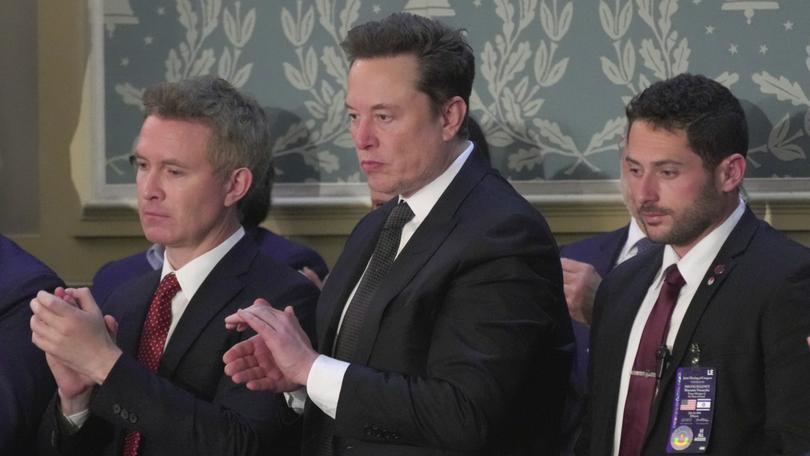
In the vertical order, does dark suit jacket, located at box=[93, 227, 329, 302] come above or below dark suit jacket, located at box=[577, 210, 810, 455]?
below

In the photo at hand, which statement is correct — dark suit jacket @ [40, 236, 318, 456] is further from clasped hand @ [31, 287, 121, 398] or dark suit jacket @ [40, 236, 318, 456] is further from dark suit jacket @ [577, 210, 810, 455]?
dark suit jacket @ [577, 210, 810, 455]

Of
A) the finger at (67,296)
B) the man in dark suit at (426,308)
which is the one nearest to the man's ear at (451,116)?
the man in dark suit at (426,308)

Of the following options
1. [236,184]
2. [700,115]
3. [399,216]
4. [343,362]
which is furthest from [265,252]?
[700,115]

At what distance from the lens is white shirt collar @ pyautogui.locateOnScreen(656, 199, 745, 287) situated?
120 inches

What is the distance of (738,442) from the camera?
283cm

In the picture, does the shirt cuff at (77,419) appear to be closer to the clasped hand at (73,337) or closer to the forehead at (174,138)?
the clasped hand at (73,337)

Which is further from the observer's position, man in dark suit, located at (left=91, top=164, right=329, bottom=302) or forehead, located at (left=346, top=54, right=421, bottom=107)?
man in dark suit, located at (left=91, top=164, right=329, bottom=302)

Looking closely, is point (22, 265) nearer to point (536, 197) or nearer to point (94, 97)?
point (94, 97)

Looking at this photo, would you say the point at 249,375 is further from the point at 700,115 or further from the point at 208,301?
the point at 700,115

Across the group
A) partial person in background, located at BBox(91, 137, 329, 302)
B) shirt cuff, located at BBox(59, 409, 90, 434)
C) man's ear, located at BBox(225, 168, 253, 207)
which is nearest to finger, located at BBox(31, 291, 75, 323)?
shirt cuff, located at BBox(59, 409, 90, 434)

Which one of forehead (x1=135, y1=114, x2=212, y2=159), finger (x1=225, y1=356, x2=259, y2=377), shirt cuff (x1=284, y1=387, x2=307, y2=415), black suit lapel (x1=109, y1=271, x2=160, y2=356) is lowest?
shirt cuff (x1=284, y1=387, x2=307, y2=415)

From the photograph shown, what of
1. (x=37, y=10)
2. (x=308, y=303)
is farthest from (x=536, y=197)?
(x=37, y=10)

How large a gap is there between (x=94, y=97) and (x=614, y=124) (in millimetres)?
1605

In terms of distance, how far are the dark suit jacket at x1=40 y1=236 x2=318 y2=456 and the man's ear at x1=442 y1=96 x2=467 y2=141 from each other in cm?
55
